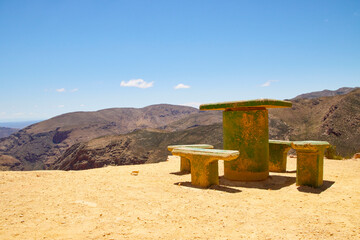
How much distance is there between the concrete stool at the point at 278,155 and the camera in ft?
25.7

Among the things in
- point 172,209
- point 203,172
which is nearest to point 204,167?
point 203,172

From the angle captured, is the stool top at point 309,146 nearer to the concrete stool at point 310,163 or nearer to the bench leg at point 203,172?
the concrete stool at point 310,163

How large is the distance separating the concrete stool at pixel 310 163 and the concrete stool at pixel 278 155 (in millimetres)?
2017

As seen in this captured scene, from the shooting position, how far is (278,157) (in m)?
7.98

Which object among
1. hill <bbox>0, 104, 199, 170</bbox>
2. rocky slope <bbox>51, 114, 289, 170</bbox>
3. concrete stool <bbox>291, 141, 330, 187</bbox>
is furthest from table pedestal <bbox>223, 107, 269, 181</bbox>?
hill <bbox>0, 104, 199, 170</bbox>

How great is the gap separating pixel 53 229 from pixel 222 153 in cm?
342

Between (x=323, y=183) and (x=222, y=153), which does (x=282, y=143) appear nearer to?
(x=323, y=183)

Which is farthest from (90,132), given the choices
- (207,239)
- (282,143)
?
(207,239)

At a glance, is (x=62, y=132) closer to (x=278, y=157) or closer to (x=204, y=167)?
(x=278, y=157)

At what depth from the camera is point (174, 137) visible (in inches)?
1123

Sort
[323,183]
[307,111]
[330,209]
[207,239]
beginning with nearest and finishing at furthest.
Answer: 1. [207,239]
2. [330,209]
3. [323,183]
4. [307,111]

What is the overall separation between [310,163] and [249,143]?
1.44m

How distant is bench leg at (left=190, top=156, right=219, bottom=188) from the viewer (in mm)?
5784

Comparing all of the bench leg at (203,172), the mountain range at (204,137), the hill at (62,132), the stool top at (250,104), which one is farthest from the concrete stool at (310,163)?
the hill at (62,132)
